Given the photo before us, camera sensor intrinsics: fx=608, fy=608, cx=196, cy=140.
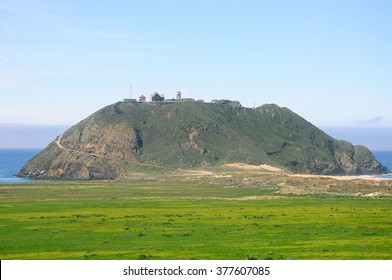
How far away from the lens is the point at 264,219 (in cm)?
7412

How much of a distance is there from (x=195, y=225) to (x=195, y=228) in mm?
2813

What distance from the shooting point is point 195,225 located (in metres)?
68.2

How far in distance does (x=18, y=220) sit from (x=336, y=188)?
77768 millimetres

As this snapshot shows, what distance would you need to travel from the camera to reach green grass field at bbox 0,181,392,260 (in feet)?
161

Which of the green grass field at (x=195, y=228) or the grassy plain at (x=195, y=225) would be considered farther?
the grassy plain at (x=195, y=225)

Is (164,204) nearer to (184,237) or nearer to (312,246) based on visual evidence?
(184,237)

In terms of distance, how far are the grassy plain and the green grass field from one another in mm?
85

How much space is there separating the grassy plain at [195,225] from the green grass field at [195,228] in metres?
0.08

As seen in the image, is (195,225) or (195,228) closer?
(195,228)

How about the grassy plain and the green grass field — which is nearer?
the green grass field

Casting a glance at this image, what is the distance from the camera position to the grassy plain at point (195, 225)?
162 ft

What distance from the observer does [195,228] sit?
65438mm
